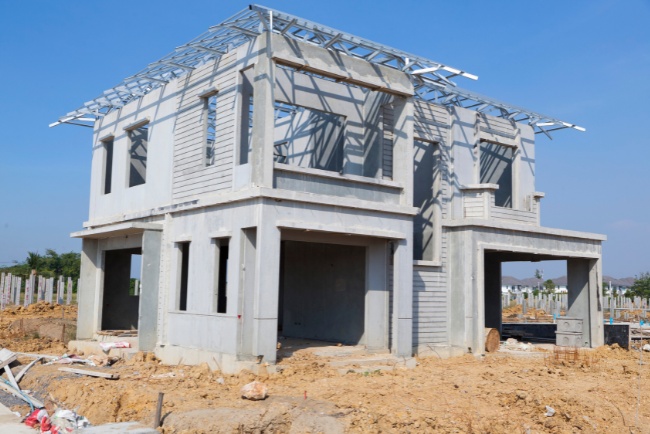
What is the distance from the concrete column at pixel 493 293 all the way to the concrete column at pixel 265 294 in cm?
1166

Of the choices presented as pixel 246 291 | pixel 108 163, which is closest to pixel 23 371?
pixel 246 291

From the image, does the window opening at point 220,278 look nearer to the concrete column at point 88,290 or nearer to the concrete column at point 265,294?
the concrete column at point 265,294

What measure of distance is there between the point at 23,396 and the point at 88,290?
7.76 meters

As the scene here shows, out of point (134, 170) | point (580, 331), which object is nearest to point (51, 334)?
point (134, 170)

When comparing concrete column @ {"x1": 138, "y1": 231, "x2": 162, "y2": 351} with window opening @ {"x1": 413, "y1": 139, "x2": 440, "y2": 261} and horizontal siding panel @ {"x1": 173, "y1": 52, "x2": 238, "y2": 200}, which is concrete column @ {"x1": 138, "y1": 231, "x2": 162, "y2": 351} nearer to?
horizontal siding panel @ {"x1": 173, "y1": 52, "x2": 238, "y2": 200}

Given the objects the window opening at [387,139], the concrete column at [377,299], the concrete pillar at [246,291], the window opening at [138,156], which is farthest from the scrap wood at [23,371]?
the window opening at [387,139]

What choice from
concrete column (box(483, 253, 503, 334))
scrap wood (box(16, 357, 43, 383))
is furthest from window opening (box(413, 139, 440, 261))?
scrap wood (box(16, 357, 43, 383))

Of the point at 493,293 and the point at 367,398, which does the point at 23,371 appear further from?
the point at 493,293

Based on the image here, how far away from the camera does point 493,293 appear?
23.0 m

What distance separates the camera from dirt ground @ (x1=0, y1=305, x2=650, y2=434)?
10.0 m

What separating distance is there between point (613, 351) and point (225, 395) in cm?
1305

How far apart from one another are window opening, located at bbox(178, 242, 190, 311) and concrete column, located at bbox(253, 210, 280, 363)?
142 inches

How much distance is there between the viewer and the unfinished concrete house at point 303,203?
45.9 feet

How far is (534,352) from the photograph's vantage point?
738 inches
